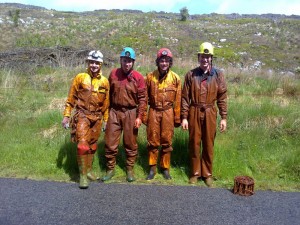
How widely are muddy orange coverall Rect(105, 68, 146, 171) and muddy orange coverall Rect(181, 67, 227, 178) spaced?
690mm

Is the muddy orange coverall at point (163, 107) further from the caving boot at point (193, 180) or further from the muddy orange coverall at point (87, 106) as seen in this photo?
the muddy orange coverall at point (87, 106)

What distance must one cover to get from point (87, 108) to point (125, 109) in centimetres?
57

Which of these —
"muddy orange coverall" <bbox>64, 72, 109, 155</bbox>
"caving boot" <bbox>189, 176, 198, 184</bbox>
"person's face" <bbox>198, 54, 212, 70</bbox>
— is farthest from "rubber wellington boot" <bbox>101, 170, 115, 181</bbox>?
"person's face" <bbox>198, 54, 212, 70</bbox>

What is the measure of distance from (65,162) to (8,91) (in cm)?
480

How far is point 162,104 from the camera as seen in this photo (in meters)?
5.50

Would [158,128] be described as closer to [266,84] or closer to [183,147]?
[183,147]

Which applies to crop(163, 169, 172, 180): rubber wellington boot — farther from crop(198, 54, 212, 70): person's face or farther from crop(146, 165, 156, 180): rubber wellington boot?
crop(198, 54, 212, 70): person's face

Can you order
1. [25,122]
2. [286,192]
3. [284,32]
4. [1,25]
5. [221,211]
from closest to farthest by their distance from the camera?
[221,211], [286,192], [25,122], [1,25], [284,32]

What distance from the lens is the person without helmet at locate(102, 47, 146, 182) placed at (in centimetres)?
542

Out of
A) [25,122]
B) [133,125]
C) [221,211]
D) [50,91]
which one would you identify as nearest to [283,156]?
[221,211]

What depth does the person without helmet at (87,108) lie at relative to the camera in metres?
5.34

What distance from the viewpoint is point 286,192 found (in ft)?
17.3

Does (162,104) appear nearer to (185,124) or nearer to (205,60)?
(185,124)

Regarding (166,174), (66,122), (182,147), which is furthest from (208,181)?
(66,122)
